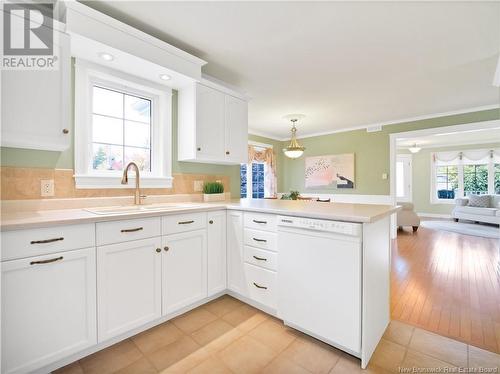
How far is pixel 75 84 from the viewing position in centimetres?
185

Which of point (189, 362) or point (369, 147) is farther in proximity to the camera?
point (369, 147)

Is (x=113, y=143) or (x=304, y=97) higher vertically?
(x=304, y=97)

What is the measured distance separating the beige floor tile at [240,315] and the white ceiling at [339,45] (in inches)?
93.9

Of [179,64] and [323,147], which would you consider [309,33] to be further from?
[323,147]

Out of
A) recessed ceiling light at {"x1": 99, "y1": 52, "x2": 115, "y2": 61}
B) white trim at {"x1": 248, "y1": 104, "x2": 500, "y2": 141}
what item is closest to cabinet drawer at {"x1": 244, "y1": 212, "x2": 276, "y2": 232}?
recessed ceiling light at {"x1": 99, "y1": 52, "x2": 115, "y2": 61}

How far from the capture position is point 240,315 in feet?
6.48

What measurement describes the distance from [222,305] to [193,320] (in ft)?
1.01

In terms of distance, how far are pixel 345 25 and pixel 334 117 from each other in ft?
9.42

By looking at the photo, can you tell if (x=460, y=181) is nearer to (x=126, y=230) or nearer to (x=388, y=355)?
(x=388, y=355)

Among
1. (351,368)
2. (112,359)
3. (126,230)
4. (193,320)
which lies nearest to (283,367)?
(351,368)

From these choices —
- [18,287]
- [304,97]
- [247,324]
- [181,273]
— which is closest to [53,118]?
[18,287]

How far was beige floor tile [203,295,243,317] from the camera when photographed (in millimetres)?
2037

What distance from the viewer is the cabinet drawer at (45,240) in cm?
115

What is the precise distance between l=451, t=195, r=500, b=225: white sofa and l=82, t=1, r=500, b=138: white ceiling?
358cm
